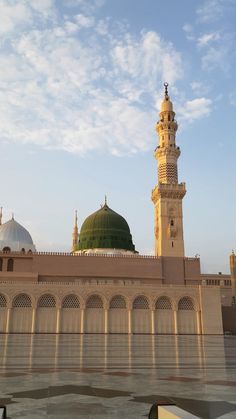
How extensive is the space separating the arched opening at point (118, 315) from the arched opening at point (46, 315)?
3.98m

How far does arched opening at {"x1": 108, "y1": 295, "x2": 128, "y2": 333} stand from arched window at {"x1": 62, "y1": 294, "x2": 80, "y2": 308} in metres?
2.43

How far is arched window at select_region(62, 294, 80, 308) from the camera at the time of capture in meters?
27.6

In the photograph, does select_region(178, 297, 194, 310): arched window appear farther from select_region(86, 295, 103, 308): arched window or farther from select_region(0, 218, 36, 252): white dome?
select_region(0, 218, 36, 252): white dome

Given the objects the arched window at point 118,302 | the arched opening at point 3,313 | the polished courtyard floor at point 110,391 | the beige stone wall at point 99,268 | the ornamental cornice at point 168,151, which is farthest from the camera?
the ornamental cornice at point 168,151

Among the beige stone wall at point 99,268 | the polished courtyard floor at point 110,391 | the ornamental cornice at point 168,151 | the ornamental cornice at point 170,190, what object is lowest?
the polished courtyard floor at point 110,391

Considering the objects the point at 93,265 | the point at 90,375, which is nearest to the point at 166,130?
the point at 93,265

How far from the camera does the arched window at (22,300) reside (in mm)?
27094

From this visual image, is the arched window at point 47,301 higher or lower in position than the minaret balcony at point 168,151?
lower

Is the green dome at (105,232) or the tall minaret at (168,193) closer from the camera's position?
the tall minaret at (168,193)

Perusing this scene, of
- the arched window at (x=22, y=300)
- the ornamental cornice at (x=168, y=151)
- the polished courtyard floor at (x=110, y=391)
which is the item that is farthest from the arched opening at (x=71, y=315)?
the polished courtyard floor at (x=110, y=391)

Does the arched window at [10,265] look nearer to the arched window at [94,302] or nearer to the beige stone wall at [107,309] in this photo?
the beige stone wall at [107,309]

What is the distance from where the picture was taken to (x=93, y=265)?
31.3 meters

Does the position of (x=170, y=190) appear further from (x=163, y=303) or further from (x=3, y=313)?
(x=3, y=313)

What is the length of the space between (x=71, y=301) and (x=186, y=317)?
8433 millimetres
